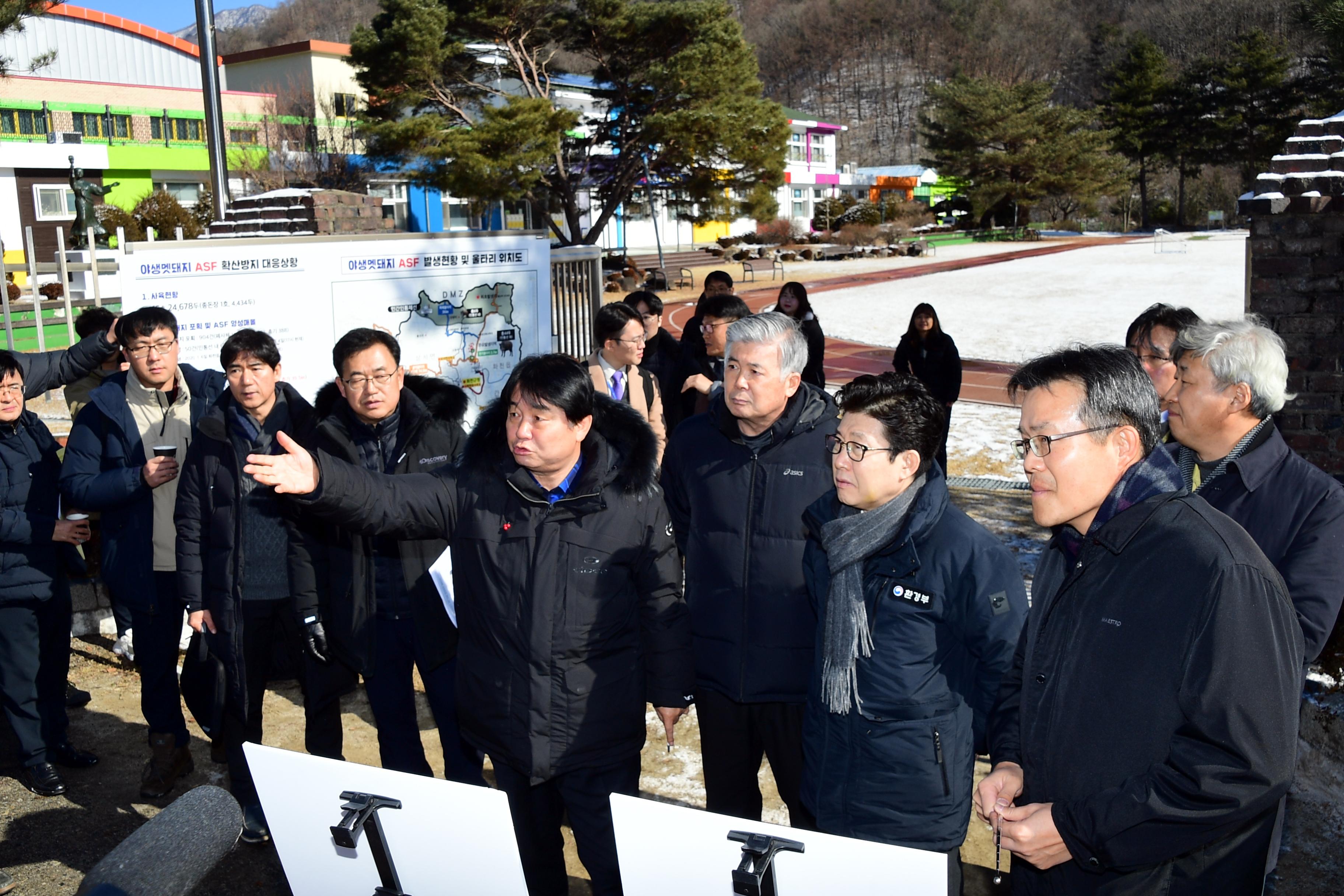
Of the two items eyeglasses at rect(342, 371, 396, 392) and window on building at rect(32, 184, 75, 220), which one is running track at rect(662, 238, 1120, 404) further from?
window on building at rect(32, 184, 75, 220)

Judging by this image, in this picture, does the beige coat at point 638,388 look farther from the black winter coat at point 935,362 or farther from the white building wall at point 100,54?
the white building wall at point 100,54

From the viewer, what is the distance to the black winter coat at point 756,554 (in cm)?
300

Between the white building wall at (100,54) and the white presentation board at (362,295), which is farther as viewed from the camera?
the white building wall at (100,54)

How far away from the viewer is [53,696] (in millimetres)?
4254

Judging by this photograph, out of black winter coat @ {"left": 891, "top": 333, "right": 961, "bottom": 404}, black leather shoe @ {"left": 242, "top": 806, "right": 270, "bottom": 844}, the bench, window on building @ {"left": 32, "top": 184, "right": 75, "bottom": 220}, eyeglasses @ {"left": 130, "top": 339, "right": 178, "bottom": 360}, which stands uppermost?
window on building @ {"left": 32, "top": 184, "right": 75, "bottom": 220}

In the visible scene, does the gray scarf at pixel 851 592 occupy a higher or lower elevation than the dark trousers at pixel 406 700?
higher

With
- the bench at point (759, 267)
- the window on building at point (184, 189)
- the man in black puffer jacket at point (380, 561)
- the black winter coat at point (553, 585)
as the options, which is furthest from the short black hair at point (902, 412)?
the window on building at point (184, 189)

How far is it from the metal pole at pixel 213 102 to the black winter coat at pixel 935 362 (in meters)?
5.27

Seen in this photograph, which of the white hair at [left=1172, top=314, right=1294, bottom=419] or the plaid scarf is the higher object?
the white hair at [left=1172, top=314, right=1294, bottom=419]

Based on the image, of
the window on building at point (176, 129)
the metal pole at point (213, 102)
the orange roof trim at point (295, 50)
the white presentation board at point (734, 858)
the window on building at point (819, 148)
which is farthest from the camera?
the window on building at point (819, 148)

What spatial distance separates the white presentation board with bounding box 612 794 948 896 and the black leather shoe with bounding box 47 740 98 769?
3416mm

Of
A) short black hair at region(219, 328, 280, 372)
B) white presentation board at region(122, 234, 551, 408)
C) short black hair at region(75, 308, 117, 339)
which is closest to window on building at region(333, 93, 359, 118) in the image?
white presentation board at region(122, 234, 551, 408)

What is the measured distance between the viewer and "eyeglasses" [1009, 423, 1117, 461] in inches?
77.4

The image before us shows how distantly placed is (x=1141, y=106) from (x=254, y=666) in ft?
232
